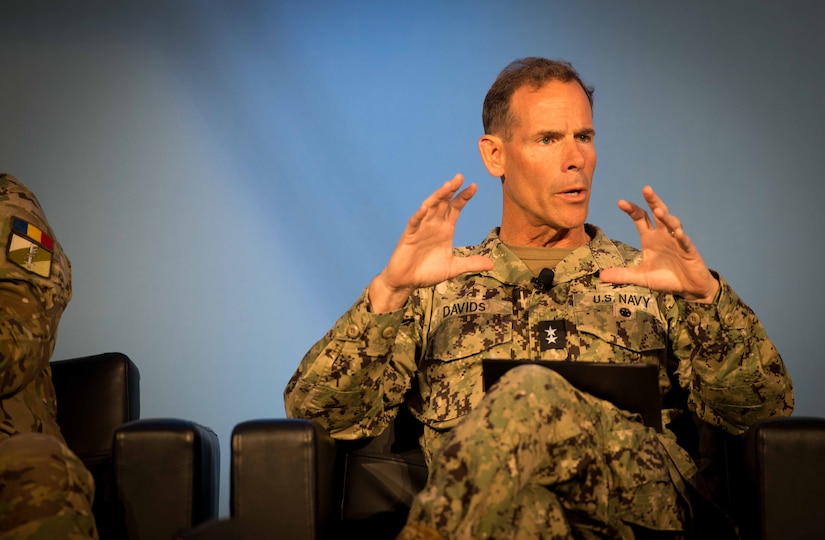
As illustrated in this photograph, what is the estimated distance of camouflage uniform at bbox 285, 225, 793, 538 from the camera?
1.68 meters

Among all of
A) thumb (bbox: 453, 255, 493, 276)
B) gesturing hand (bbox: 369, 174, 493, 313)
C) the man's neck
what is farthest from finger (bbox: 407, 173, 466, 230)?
the man's neck

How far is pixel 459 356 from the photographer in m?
2.37

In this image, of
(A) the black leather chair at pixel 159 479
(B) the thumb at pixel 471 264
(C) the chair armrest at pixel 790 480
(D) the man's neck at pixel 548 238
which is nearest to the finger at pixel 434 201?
(B) the thumb at pixel 471 264

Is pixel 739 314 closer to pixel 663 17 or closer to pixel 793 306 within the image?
pixel 793 306

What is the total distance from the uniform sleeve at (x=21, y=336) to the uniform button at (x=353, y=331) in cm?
62

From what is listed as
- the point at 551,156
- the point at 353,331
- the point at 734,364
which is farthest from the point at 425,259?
the point at 734,364

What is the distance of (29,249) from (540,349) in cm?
114

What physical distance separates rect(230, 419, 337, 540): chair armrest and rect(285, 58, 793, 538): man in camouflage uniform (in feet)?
0.85

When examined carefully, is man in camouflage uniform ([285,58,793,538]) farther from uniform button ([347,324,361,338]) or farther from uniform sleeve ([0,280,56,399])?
uniform sleeve ([0,280,56,399])

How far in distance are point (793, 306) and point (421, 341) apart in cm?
122

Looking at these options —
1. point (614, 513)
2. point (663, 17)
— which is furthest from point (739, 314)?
point (663, 17)

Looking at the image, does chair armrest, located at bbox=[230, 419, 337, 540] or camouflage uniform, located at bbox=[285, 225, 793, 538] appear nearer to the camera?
camouflage uniform, located at bbox=[285, 225, 793, 538]

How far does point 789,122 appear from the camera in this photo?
118 inches

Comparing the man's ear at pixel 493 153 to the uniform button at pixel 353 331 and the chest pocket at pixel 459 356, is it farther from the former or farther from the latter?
the uniform button at pixel 353 331
